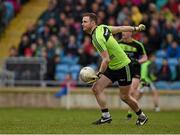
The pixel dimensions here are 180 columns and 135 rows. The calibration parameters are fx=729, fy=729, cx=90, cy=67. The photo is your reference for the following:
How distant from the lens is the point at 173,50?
87.1 ft

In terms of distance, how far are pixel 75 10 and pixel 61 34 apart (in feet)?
4.62

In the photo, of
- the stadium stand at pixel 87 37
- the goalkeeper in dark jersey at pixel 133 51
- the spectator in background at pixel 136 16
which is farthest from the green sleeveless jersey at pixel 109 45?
the spectator in background at pixel 136 16

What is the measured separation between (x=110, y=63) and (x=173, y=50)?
35.7 ft

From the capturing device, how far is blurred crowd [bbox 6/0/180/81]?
27.0 m

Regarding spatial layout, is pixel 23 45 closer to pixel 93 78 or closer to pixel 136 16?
pixel 136 16

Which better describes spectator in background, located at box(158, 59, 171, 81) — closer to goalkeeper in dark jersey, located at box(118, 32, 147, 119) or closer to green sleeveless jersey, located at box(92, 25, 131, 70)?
goalkeeper in dark jersey, located at box(118, 32, 147, 119)

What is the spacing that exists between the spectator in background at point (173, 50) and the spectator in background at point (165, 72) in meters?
0.55

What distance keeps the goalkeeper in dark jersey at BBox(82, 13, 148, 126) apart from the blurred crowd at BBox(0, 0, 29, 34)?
1487 centimetres

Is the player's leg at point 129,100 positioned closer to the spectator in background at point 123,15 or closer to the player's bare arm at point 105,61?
the player's bare arm at point 105,61

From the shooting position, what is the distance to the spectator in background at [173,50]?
26470 millimetres

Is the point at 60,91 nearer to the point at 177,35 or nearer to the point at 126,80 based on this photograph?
the point at 177,35

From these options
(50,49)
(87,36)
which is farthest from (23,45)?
(87,36)

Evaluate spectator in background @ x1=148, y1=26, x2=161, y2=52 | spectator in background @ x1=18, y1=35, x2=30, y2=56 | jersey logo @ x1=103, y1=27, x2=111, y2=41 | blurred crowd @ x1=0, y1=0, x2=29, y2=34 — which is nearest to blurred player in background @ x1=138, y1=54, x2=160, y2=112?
spectator in background @ x1=148, y1=26, x2=161, y2=52

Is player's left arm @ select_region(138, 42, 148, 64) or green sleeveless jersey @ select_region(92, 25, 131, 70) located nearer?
green sleeveless jersey @ select_region(92, 25, 131, 70)
